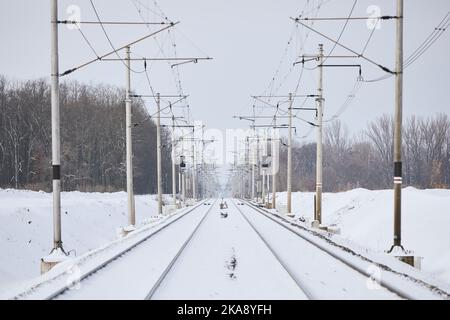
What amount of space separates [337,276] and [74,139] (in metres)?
73.2

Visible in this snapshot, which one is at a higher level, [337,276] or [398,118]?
[398,118]

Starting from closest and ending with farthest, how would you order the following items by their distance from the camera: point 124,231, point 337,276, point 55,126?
1. point 337,276
2. point 55,126
3. point 124,231

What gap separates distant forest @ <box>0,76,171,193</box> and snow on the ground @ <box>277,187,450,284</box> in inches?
1271

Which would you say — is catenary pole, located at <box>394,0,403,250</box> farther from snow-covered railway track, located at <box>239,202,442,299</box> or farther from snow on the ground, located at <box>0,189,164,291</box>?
snow on the ground, located at <box>0,189,164,291</box>


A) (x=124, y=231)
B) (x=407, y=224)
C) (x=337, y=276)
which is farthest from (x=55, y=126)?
(x=407, y=224)

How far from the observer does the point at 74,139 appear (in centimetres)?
7956

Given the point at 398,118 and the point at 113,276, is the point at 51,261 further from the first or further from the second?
the point at 398,118

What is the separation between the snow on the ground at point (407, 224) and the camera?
1901 centimetres

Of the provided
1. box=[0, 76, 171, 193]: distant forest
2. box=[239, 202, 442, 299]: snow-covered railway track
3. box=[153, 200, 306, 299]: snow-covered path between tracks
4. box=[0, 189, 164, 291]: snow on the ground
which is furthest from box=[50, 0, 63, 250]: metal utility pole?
box=[0, 76, 171, 193]: distant forest

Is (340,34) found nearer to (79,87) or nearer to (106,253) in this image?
(106,253)

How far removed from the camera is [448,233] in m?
20.9
